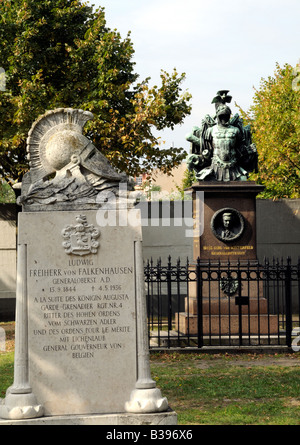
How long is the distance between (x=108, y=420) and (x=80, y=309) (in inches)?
43.6

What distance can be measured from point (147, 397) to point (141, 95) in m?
13.6

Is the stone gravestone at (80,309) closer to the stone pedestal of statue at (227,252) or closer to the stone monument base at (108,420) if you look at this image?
the stone monument base at (108,420)

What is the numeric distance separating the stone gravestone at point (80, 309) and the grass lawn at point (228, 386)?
1.55 meters

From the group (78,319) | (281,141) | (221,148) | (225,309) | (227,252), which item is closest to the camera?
(78,319)

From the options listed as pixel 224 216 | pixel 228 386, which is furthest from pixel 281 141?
pixel 228 386

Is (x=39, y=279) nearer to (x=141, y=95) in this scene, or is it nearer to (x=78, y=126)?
Answer: (x=78, y=126)

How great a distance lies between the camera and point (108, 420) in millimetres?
6445

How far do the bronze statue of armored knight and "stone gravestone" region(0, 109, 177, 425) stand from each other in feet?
25.9

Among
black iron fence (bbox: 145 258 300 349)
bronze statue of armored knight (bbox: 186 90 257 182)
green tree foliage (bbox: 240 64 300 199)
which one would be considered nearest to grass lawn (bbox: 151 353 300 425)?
black iron fence (bbox: 145 258 300 349)

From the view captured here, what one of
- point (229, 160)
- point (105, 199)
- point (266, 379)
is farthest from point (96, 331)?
point (229, 160)

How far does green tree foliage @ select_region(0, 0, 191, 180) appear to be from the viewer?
58.3 ft

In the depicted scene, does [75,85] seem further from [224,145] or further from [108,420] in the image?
[108,420]

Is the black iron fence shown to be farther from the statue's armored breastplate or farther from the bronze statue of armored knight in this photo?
the statue's armored breastplate

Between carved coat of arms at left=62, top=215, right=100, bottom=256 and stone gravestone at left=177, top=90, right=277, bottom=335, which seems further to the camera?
stone gravestone at left=177, top=90, right=277, bottom=335
